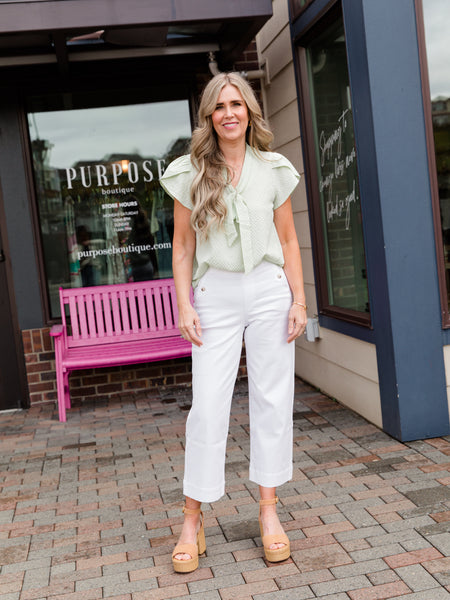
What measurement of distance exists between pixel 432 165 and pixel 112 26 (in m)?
2.33

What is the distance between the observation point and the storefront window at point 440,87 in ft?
13.4

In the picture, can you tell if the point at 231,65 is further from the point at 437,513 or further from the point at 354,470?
the point at 437,513

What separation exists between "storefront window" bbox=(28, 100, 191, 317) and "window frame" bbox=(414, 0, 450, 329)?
2.71m

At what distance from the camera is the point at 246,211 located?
275 cm

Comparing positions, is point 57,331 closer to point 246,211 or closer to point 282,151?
point 282,151

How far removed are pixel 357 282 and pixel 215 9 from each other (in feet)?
6.89

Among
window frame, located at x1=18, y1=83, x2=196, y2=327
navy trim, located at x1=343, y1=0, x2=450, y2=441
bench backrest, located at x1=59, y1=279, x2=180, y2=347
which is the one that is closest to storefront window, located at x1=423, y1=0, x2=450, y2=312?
navy trim, located at x1=343, y1=0, x2=450, y2=441

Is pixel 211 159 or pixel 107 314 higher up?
pixel 211 159

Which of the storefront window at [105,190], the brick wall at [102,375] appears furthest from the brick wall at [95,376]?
the storefront window at [105,190]

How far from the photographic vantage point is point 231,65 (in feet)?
20.0

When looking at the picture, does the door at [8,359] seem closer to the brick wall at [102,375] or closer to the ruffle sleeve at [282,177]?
the brick wall at [102,375]

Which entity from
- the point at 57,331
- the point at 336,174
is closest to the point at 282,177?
the point at 336,174

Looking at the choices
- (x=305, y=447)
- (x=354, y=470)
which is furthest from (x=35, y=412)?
(x=354, y=470)

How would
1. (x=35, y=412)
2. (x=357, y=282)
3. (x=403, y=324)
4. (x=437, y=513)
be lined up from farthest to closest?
(x=35, y=412), (x=357, y=282), (x=403, y=324), (x=437, y=513)
